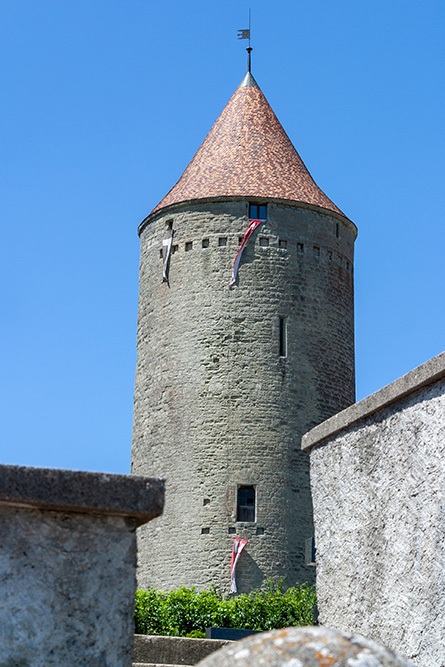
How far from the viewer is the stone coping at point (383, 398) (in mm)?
6168

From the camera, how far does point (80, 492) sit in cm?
428

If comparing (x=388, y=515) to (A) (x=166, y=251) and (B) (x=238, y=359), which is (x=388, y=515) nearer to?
(B) (x=238, y=359)

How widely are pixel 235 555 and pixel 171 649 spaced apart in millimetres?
18367

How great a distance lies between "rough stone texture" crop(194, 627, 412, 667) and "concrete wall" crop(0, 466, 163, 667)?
144 cm

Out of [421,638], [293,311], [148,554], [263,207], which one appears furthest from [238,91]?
[421,638]

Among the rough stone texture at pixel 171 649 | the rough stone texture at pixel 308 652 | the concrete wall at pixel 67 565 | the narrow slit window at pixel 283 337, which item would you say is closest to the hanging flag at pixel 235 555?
the narrow slit window at pixel 283 337

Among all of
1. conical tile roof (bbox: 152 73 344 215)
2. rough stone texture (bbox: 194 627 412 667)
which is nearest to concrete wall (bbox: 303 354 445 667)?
rough stone texture (bbox: 194 627 412 667)

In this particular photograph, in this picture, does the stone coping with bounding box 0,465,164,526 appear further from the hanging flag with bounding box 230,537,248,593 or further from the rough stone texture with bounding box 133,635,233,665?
the hanging flag with bounding box 230,537,248,593

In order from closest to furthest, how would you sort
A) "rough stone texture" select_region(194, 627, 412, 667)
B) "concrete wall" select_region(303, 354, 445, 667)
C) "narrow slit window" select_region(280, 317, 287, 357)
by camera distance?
"rough stone texture" select_region(194, 627, 412, 667), "concrete wall" select_region(303, 354, 445, 667), "narrow slit window" select_region(280, 317, 287, 357)

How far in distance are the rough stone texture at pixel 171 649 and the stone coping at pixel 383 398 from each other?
2.27 meters

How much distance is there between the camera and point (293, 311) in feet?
96.1

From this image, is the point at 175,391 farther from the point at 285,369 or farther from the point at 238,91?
the point at 238,91

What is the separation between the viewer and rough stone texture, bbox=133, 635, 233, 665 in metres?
8.95

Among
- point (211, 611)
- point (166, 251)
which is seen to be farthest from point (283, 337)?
point (211, 611)
